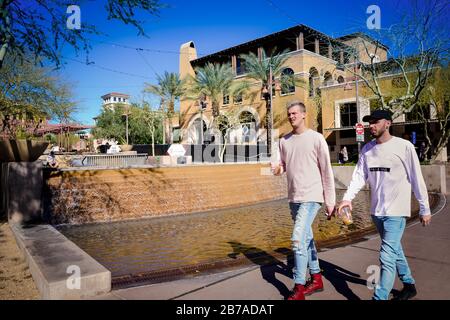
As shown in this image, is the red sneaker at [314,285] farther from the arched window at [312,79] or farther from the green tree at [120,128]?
the green tree at [120,128]

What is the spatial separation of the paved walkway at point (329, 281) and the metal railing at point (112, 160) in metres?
15.1

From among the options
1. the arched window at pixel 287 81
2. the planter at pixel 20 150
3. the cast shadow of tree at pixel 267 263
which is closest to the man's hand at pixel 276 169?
the cast shadow of tree at pixel 267 263

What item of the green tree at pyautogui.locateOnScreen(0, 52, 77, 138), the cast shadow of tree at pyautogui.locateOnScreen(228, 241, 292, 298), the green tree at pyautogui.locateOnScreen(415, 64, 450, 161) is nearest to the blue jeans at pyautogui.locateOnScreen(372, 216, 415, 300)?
the cast shadow of tree at pyautogui.locateOnScreen(228, 241, 292, 298)

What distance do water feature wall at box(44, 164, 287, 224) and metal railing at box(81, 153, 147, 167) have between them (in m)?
6.84

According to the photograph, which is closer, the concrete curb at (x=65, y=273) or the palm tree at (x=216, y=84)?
the concrete curb at (x=65, y=273)

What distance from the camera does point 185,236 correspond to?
7.67 meters

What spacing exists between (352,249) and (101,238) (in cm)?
545

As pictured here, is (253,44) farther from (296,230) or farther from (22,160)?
(296,230)

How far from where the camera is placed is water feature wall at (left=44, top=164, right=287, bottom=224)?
9805 millimetres

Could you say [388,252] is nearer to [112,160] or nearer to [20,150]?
[20,150]

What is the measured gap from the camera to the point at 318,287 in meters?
3.55

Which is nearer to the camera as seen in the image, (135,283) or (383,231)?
(383,231)

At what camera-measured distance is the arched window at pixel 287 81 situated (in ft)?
110
